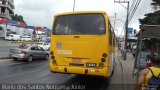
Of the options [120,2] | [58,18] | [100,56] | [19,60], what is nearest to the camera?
[100,56]

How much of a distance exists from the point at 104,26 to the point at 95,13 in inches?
26.1

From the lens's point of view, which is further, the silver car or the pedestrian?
the silver car

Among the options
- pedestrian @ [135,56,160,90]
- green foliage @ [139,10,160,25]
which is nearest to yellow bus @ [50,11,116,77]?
pedestrian @ [135,56,160,90]

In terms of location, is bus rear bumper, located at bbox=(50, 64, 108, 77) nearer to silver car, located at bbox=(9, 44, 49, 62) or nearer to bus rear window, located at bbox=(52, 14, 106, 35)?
bus rear window, located at bbox=(52, 14, 106, 35)

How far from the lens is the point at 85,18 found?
11070 mm

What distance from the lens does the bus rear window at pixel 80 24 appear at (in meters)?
10.9

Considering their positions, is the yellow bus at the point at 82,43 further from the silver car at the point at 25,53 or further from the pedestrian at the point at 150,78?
the silver car at the point at 25,53

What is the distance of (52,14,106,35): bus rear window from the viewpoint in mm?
10875

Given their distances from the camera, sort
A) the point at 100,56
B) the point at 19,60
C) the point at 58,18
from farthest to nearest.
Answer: the point at 19,60, the point at 58,18, the point at 100,56

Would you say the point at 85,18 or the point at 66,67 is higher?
the point at 85,18

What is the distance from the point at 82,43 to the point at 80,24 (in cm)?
80

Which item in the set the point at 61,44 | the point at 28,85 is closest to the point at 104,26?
the point at 61,44

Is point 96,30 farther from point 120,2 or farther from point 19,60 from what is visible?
point 120,2

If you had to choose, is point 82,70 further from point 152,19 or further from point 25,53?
point 152,19
